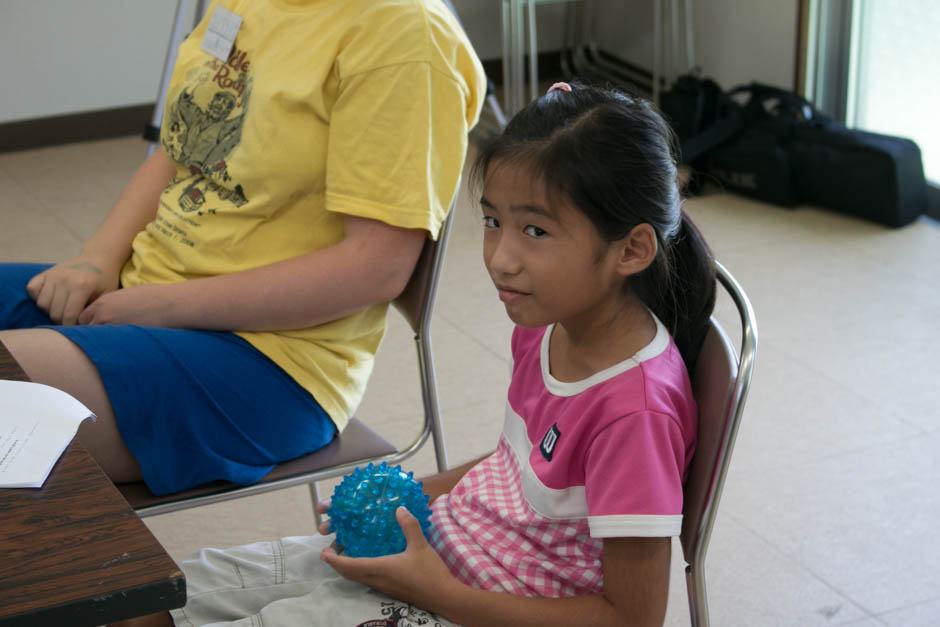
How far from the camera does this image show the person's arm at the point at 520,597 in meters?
0.89

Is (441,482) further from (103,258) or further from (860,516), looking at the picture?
(860,516)

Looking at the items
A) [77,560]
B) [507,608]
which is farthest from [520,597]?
A: [77,560]

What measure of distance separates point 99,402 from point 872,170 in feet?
8.67

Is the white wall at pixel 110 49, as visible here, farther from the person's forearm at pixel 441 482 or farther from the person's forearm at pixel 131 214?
the person's forearm at pixel 441 482

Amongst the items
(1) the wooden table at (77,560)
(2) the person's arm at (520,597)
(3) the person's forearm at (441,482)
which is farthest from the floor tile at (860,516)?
(1) the wooden table at (77,560)

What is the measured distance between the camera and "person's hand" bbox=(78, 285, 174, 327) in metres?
1.34

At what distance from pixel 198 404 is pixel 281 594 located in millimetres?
322

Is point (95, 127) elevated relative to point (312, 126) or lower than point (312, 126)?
lower

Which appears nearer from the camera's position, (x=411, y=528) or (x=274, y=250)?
(x=411, y=528)

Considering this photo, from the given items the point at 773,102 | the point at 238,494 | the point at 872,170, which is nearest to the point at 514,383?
the point at 238,494

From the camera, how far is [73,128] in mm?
4461

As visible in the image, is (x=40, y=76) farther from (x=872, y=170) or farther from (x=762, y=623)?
(x=762, y=623)

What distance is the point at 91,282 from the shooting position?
1.44 metres

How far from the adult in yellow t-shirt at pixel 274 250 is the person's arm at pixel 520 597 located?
364 millimetres
